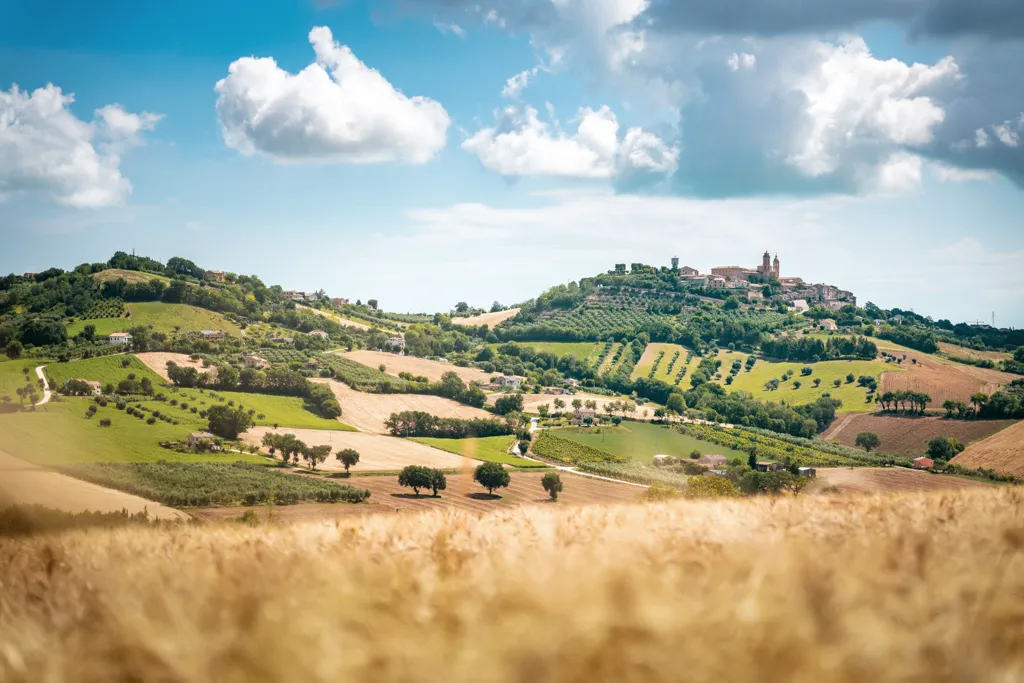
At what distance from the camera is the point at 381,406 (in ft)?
165

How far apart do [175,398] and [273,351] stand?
90.7 ft

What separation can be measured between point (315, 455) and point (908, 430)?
30.2 m

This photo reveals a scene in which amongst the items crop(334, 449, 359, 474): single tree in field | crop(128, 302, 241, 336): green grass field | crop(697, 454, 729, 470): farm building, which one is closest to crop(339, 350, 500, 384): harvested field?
crop(128, 302, 241, 336): green grass field

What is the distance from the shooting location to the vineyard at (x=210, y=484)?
21344mm

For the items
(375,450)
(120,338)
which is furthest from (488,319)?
(375,450)

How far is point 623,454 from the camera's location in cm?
4338

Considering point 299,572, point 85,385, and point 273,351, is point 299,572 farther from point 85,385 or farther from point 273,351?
point 273,351

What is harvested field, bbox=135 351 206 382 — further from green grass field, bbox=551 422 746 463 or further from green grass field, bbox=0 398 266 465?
green grass field, bbox=551 422 746 463

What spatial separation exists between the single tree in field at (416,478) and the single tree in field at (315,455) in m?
6.58

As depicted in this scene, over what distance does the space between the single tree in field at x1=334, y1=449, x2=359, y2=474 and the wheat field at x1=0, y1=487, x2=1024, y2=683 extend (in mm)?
24954

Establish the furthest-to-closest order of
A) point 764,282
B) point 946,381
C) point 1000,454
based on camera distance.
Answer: point 764,282 → point 946,381 → point 1000,454

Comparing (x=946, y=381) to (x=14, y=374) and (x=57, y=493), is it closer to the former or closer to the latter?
(x=57, y=493)

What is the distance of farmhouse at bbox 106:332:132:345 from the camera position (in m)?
60.6

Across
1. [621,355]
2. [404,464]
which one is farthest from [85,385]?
[621,355]
